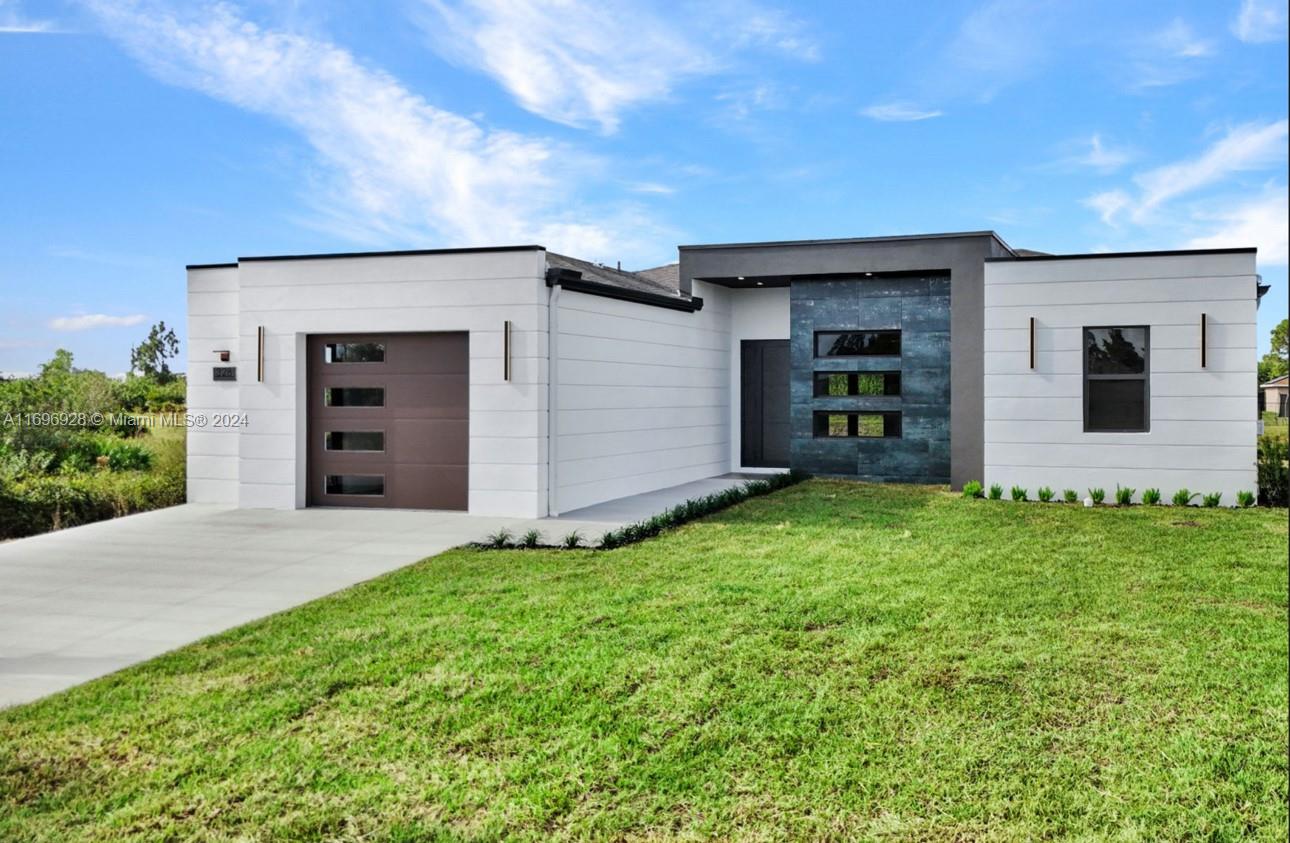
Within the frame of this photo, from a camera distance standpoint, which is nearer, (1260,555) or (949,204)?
(1260,555)

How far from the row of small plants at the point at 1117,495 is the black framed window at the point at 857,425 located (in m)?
2.20

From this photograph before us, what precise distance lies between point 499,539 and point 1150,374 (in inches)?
344

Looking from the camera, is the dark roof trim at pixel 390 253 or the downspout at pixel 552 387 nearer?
the dark roof trim at pixel 390 253

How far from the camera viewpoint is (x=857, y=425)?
1499 cm

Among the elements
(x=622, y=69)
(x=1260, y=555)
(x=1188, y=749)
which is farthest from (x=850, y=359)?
(x=1188, y=749)

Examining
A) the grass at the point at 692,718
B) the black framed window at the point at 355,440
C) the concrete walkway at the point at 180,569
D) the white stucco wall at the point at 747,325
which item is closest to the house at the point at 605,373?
the black framed window at the point at 355,440

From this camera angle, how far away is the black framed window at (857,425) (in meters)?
14.8

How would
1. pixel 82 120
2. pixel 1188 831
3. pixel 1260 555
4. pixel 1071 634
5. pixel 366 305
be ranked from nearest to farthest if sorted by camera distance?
pixel 1188 831 → pixel 1071 634 → pixel 1260 555 → pixel 366 305 → pixel 82 120

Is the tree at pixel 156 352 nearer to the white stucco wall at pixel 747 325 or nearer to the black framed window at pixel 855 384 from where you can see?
the white stucco wall at pixel 747 325

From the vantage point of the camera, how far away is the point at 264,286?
453 inches

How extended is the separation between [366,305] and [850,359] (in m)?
7.63

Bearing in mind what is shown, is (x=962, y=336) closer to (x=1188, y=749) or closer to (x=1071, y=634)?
(x=1071, y=634)

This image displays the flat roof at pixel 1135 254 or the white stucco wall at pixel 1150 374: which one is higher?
the flat roof at pixel 1135 254

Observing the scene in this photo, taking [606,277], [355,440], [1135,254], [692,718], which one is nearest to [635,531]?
[355,440]
